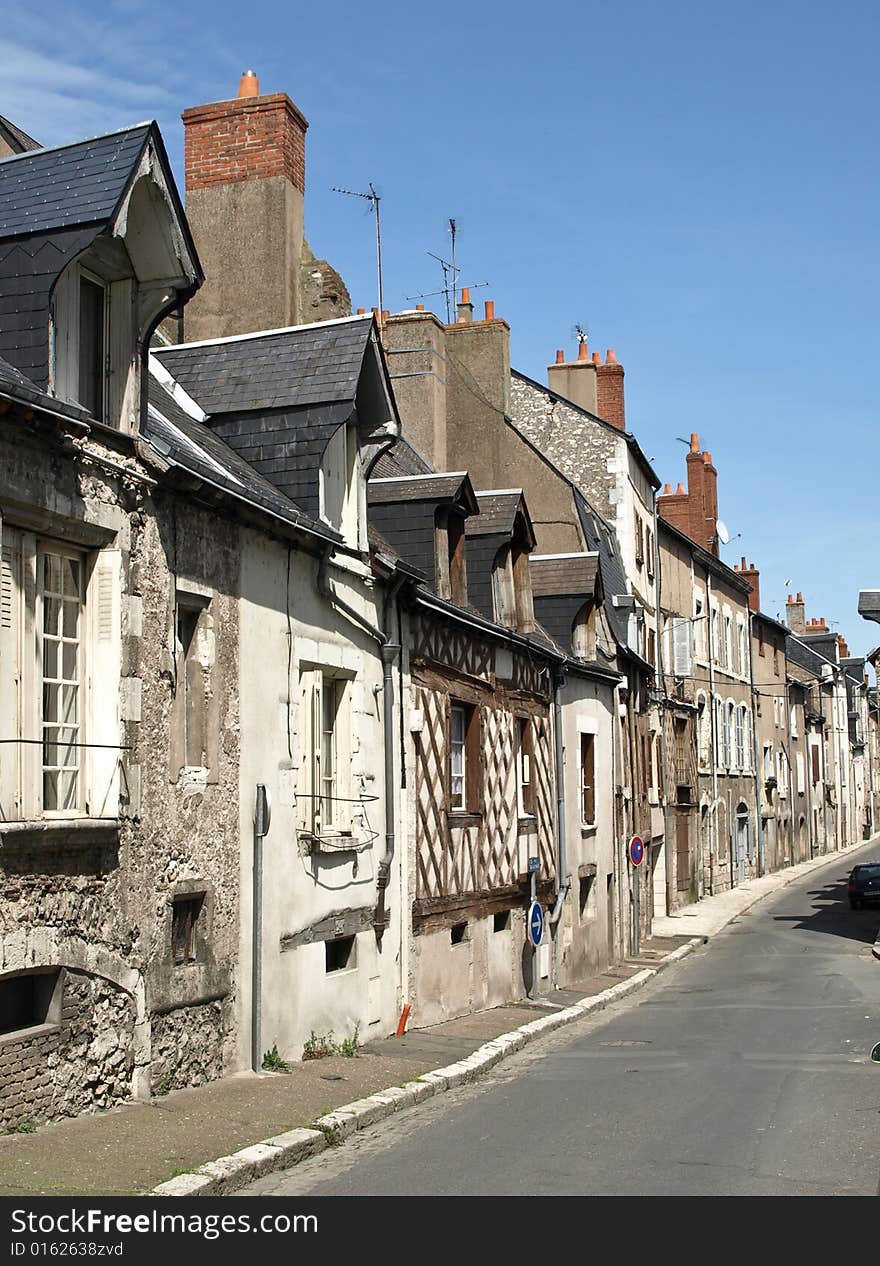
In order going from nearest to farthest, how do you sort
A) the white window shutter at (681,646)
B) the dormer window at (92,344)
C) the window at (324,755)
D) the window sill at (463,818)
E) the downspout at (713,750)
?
1. the dormer window at (92,344)
2. the window at (324,755)
3. the window sill at (463,818)
4. the white window shutter at (681,646)
5. the downspout at (713,750)

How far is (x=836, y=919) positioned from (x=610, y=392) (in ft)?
41.1

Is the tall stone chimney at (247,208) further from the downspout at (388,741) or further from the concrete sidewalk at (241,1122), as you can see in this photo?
the concrete sidewalk at (241,1122)

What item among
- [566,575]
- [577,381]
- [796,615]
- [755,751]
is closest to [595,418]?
[577,381]

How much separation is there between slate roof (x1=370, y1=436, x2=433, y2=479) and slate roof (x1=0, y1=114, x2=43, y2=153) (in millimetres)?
5337

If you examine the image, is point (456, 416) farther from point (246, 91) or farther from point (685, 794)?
point (685, 794)

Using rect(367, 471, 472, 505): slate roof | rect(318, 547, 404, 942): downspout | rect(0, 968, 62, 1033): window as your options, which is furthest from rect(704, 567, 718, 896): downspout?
rect(0, 968, 62, 1033): window

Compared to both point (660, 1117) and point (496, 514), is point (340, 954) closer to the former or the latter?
point (660, 1117)

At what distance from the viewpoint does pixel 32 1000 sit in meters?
7.89

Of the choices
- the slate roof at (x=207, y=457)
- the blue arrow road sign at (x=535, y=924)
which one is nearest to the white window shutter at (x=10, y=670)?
the slate roof at (x=207, y=457)

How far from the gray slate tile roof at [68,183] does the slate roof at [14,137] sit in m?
3.48

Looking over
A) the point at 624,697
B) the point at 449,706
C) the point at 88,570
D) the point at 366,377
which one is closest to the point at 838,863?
the point at 624,697

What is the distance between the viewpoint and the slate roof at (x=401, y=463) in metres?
17.7

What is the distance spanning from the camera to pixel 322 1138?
8.03 m

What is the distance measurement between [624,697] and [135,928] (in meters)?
17.5
